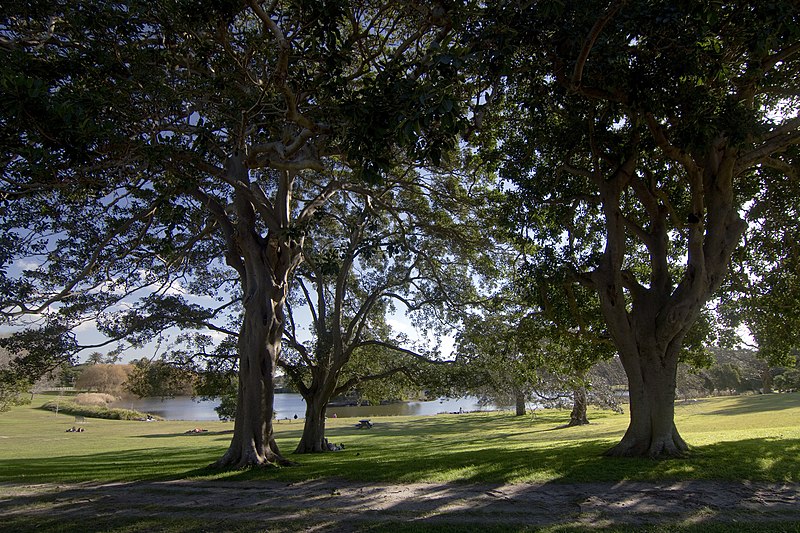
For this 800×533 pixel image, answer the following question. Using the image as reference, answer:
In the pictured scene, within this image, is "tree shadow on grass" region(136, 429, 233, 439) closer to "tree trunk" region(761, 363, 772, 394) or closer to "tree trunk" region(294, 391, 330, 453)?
"tree trunk" region(294, 391, 330, 453)

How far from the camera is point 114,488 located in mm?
10023

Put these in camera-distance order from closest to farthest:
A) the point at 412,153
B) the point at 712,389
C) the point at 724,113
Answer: the point at 412,153 < the point at 724,113 < the point at 712,389

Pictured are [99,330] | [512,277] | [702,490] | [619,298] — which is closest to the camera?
[702,490]

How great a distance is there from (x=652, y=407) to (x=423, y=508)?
6.14m

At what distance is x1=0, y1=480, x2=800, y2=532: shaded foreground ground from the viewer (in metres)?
6.25

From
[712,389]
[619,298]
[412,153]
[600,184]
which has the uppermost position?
[600,184]

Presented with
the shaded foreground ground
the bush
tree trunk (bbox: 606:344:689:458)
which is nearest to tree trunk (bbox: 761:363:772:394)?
tree trunk (bbox: 606:344:689:458)

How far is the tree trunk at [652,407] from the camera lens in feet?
33.8

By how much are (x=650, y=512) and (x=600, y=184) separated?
7151 millimetres

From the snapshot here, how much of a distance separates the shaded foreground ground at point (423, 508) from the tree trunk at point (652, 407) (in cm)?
253

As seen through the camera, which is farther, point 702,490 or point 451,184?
point 451,184

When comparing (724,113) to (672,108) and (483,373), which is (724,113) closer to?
(672,108)

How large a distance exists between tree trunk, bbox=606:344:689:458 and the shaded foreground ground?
2527 mm

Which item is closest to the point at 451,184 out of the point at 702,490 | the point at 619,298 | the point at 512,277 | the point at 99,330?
the point at 512,277
